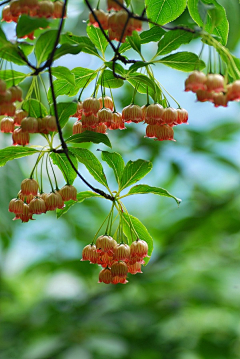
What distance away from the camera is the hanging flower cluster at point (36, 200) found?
1488mm

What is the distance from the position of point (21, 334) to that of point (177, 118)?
299cm

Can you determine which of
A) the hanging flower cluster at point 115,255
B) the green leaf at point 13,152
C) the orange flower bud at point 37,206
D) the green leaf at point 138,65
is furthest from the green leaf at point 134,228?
the green leaf at point 138,65

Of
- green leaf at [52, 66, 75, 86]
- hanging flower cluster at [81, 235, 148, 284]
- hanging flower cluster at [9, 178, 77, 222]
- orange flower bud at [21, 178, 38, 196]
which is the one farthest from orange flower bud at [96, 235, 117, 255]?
green leaf at [52, 66, 75, 86]

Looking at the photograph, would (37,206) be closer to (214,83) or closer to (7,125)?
(7,125)

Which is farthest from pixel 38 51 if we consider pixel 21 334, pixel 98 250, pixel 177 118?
pixel 21 334

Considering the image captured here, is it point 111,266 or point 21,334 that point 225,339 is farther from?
point 111,266

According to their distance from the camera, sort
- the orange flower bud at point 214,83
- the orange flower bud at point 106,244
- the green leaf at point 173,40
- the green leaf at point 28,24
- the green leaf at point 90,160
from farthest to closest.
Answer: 1. the orange flower bud at point 106,244
2. the green leaf at point 90,160
3. the green leaf at point 173,40
4. the orange flower bud at point 214,83
5. the green leaf at point 28,24

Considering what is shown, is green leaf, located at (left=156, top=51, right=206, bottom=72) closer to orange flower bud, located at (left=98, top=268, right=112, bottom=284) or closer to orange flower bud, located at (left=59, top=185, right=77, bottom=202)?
orange flower bud, located at (left=59, top=185, right=77, bottom=202)

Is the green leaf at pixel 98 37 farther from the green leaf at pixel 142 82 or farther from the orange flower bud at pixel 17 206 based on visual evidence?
the orange flower bud at pixel 17 206

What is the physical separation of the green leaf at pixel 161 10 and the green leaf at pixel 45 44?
423mm

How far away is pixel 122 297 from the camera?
4336mm

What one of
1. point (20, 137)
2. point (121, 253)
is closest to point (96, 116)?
point (20, 137)

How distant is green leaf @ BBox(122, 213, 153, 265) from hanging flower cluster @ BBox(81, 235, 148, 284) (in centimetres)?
5

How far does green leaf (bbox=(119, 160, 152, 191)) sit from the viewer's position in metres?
1.53
